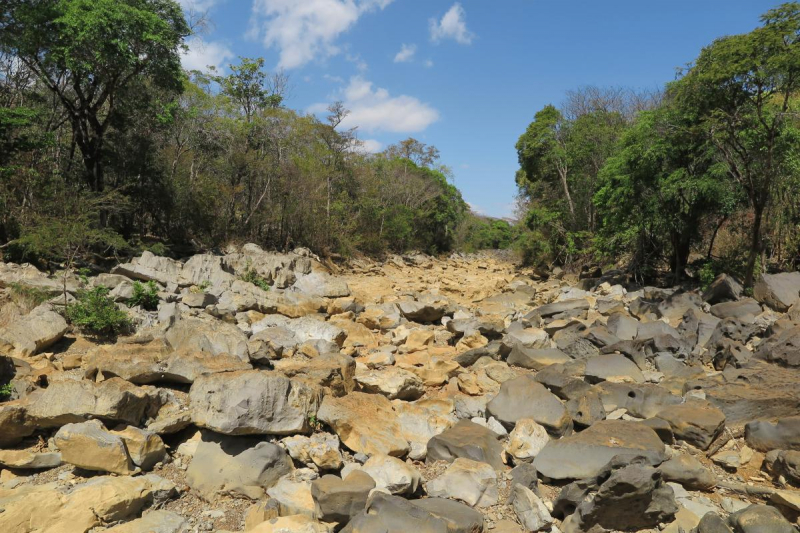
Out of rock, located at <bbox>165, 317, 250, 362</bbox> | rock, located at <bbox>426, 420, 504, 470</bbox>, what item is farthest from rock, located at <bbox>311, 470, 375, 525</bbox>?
rock, located at <bbox>165, 317, 250, 362</bbox>

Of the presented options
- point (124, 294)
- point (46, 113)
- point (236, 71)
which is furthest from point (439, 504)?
point (236, 71)

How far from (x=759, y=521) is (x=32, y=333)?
30.2ft

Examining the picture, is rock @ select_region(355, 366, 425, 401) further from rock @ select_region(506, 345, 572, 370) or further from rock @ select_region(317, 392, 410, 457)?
rock @ select_region(506, 345, 572, 370)

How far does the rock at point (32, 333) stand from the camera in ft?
23.3

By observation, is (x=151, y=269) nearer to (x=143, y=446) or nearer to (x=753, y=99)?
(x=143, y=446)

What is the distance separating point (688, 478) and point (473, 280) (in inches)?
766

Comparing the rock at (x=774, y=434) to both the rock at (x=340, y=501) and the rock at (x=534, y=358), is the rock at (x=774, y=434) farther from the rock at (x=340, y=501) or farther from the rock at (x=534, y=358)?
the rock at (x=340, y=501)

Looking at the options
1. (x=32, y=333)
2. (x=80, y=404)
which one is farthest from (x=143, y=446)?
(x=32, y=333)

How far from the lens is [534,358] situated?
8.98 meters

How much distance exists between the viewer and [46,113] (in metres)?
15.2

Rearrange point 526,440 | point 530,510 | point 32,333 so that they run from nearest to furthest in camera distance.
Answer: point 530,510 < point 526,440 < point 32,333

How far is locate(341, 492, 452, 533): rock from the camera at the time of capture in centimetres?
387

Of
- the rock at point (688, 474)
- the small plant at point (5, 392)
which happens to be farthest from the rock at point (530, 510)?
the small plant at point (5, 392)

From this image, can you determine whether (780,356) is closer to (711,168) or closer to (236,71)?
(711,168)
